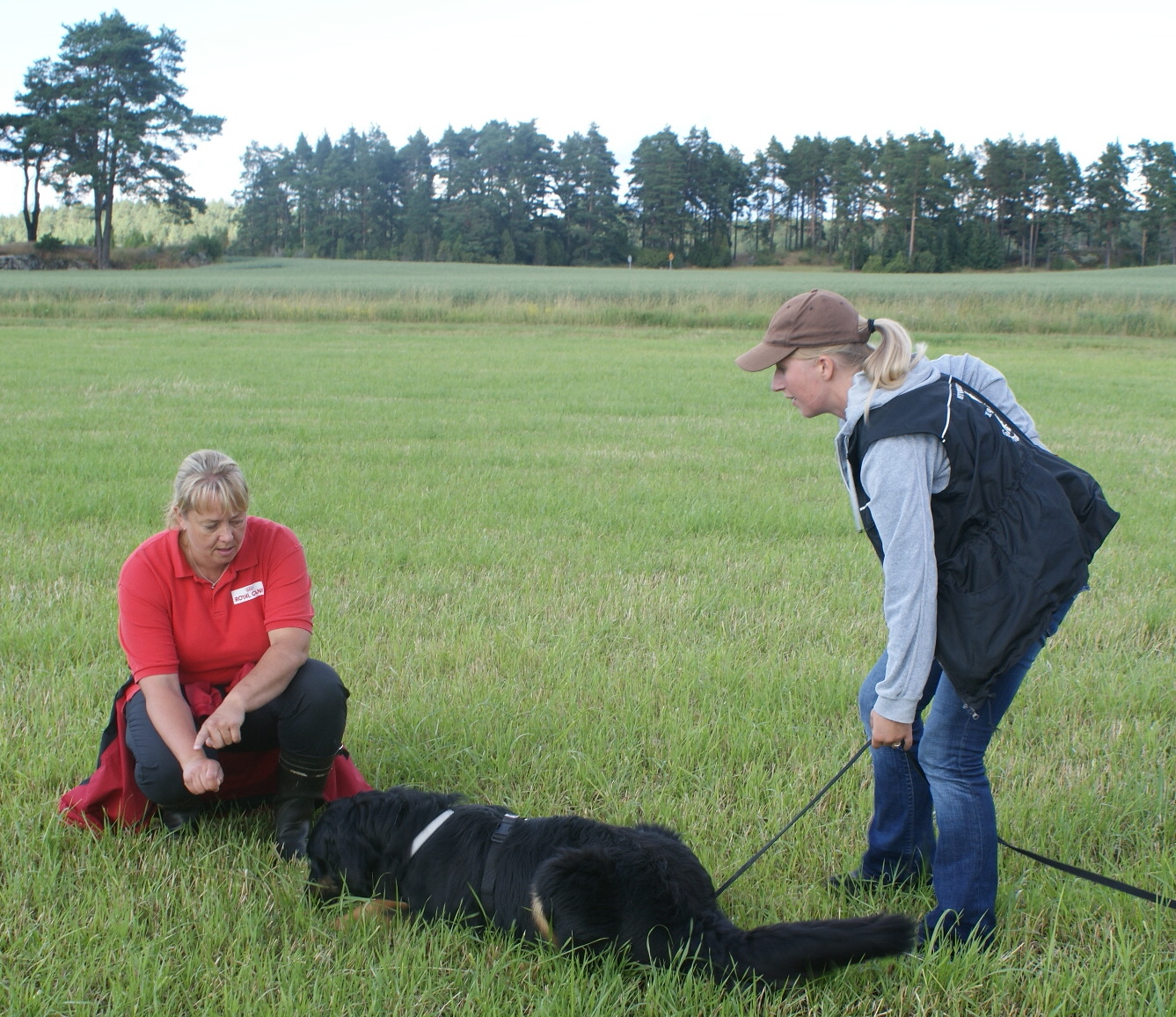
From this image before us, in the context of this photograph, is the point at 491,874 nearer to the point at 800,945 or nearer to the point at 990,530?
the point at 800,945

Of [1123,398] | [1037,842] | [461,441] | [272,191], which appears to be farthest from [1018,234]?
[1037,842]

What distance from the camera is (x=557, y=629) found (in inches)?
200

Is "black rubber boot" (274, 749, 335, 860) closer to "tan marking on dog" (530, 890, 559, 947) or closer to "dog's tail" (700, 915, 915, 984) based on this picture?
"tan marking on dog" (530, 890, 559, 947)

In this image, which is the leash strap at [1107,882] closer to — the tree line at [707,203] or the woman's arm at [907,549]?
the woman's arm at [907,549]

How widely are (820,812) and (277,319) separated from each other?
91.9 ft

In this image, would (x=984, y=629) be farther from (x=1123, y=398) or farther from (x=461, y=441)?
(x=1123, y=398)

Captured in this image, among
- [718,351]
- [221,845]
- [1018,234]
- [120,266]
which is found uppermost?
[1018,234]

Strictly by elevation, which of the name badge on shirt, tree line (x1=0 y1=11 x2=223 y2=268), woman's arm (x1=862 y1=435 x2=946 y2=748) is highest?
tree line (x1=0 y1=11 x2=223 y2=268)

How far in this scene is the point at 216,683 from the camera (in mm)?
3496

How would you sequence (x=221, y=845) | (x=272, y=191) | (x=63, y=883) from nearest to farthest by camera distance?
(x=63, y=883) < (x=221, y=845) < (x=272, y=191)

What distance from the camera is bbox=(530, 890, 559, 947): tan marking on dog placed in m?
2.51

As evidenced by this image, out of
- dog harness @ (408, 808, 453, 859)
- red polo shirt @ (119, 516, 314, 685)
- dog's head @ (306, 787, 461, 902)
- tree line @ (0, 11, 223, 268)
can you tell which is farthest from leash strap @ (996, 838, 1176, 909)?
tree line @ (0, 11, 223, 268)

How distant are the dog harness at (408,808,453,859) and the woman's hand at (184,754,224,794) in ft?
2.29

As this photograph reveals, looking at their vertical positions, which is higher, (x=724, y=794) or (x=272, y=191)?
(x=272, y=191)
